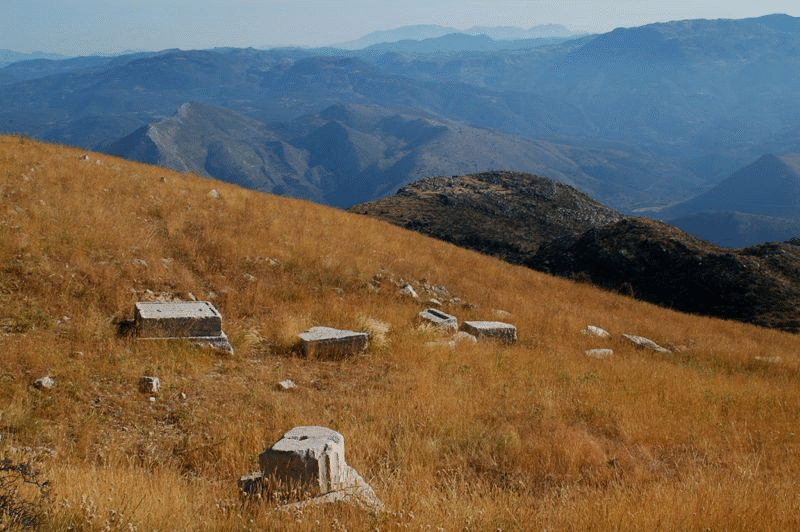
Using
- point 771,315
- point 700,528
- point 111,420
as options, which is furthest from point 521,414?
point 771,315

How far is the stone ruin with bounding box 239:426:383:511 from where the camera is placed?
→ 495 cm

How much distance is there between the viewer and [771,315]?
81.0 feet

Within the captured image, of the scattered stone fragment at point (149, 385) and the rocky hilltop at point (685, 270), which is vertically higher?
the scattered stone fragment at point (149, 385)

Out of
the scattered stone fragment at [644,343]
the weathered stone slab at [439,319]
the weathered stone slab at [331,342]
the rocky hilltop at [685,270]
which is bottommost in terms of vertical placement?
the rocky hilltop at [685,270]

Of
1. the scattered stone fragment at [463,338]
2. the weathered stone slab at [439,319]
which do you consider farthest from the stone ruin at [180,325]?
the weathered stone slab at [439,319]

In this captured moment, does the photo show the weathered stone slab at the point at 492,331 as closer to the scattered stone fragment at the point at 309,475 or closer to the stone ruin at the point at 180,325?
the stone ruin at the point at 180,325

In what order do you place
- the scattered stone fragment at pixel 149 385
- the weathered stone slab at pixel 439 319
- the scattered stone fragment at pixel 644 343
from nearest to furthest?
the scattered stone fragment at pixel 149 385 → the weathered stone slab at pixel 439 319 → the scattered stone fragment at pixel 644 343

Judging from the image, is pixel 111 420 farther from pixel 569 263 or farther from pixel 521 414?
pixel 569 263

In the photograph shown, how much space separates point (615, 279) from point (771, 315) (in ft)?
21.8

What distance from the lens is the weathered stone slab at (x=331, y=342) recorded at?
9781mm

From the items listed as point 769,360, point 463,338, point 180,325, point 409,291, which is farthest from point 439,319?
point 769,360

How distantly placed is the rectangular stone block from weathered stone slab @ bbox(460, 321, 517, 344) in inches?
213

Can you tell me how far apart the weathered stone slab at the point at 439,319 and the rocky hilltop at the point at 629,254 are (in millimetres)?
15705

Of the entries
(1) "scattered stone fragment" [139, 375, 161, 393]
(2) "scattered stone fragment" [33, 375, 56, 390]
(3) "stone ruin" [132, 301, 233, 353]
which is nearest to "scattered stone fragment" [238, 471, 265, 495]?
(1) "scattered stone fragment" [139, 375, 161, 393]
